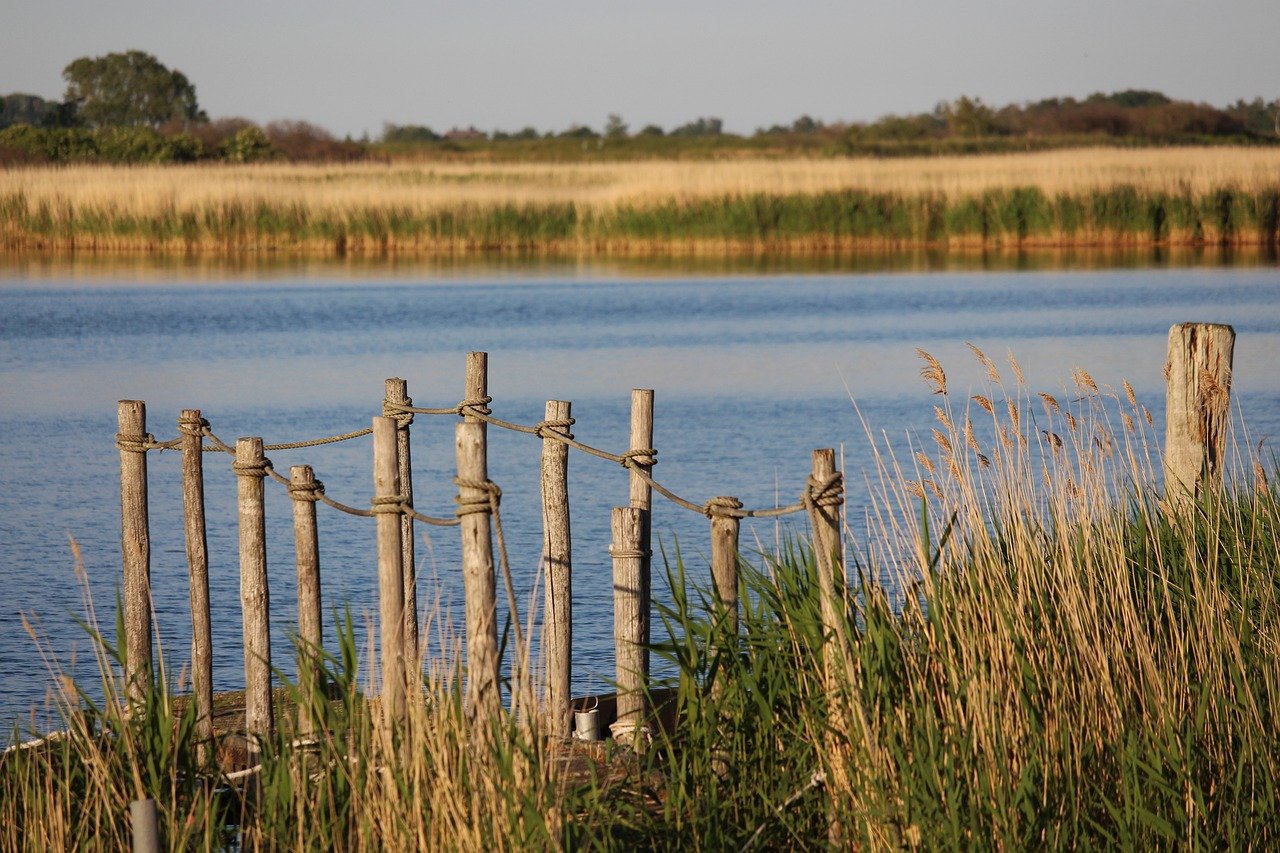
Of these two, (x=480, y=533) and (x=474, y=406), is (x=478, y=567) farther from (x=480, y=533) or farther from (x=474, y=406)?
(x=474, y=406)

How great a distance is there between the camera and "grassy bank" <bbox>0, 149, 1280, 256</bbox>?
3162cm

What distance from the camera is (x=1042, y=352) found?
1862 centimetres

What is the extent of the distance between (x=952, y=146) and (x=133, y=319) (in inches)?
1963

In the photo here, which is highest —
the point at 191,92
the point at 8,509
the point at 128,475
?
the point at 191,92

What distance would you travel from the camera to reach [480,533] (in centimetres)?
493

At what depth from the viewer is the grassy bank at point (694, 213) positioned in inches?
1245

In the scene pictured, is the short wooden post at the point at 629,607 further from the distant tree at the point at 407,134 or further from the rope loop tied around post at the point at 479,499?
the distant tree at the point at 407,134

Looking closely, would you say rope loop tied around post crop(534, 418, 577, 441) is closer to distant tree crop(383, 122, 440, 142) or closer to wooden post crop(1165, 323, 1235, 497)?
wooden post crop(1165, 323, 1235, 497)

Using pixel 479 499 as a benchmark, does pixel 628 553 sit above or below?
below

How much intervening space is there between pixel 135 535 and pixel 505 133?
10293 cm

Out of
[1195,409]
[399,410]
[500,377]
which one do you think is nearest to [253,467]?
[399,410]

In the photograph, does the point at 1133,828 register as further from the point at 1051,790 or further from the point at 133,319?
the point at 133,319

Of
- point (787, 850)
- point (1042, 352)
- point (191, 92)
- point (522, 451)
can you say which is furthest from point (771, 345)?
point (191, 92)

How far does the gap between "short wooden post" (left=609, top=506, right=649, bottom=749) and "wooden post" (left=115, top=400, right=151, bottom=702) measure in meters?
2.10
